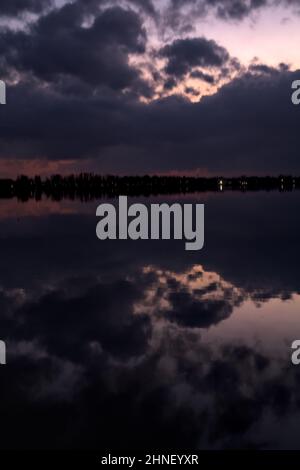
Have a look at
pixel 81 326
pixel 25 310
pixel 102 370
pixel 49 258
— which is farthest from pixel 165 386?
pixel 49 258

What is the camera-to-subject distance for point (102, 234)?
35.9 meters

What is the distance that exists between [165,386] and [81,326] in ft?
15.1

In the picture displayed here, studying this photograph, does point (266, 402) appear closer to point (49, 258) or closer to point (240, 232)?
point (49, 258)

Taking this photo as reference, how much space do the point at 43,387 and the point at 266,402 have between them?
3.92 metres

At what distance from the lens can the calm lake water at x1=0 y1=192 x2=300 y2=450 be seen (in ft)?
26.1

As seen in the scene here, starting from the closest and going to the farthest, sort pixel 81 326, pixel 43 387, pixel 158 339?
pixel 43 387, pixel 158 339, pixel 81 326

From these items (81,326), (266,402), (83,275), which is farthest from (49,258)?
(266,402)

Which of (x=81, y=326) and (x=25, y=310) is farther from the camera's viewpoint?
(x=25, y=310)

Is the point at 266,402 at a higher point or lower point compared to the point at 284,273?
lower

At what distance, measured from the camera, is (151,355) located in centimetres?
1111

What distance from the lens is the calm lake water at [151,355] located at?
26.1ft

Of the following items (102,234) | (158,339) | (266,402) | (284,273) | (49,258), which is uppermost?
(102,234)

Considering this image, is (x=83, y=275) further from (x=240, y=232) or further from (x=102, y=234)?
(x=240, y=232)
